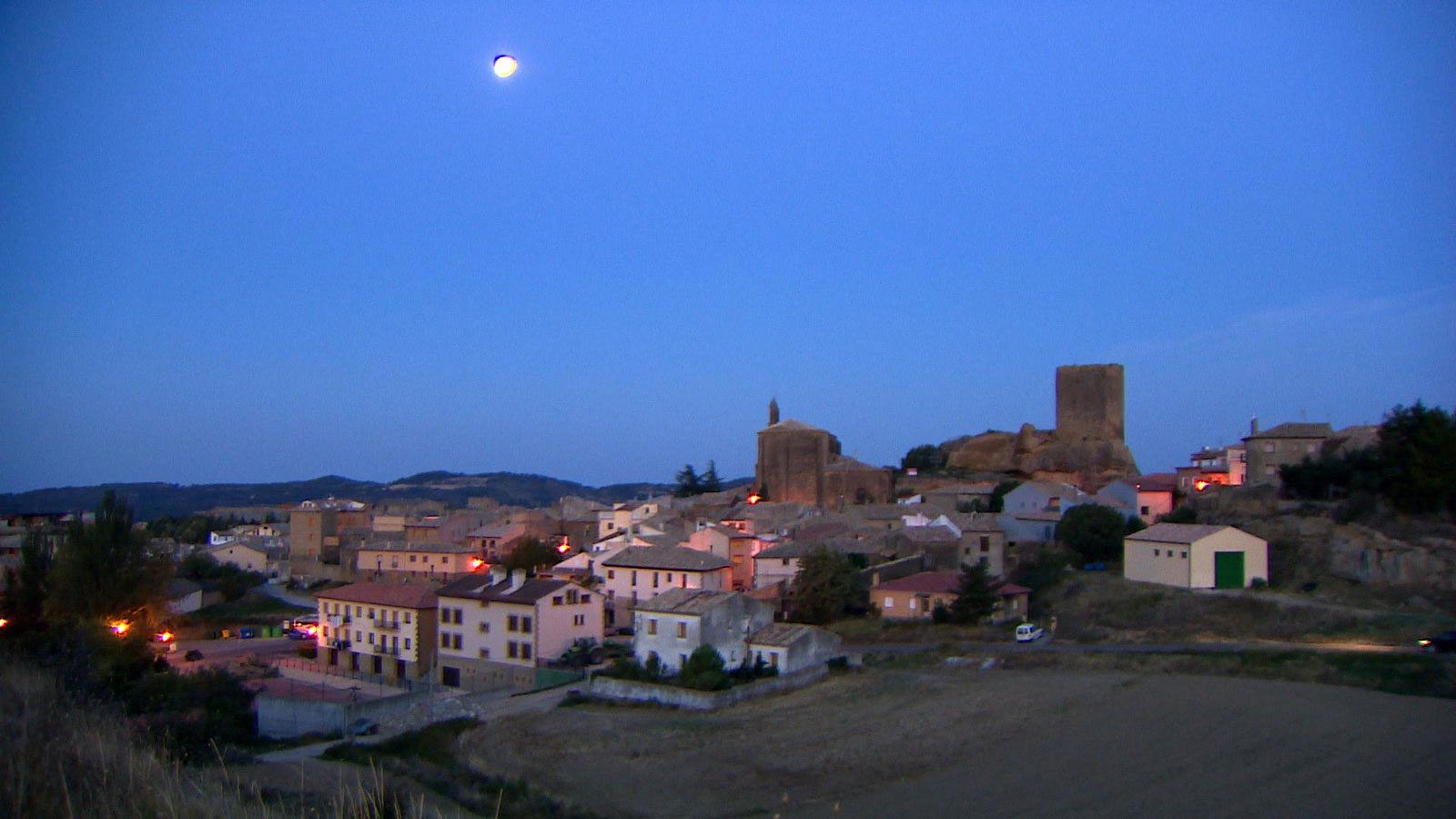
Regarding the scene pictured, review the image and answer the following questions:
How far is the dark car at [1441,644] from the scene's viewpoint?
20.0 metres

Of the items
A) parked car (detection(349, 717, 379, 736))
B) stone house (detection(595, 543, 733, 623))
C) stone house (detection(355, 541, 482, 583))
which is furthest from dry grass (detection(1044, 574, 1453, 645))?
stone house (detection(355, 541, 482, 583))

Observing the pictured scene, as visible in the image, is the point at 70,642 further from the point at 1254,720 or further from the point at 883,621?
the point at 1254,720

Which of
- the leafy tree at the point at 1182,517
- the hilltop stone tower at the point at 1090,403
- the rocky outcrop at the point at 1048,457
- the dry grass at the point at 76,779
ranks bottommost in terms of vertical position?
the leafy tree at the point at 1182,517

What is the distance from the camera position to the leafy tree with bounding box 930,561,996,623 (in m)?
28.0

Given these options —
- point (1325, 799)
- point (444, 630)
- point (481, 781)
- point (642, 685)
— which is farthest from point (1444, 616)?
point (444, 630)

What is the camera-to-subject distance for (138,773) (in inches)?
197

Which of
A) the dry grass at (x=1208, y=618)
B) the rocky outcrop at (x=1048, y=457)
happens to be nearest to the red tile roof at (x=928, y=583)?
the dry grass at (x=1208, y=618)

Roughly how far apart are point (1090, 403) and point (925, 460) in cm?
1092

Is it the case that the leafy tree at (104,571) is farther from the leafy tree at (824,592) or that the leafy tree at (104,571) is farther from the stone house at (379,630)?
the leafy tree at (824,592)

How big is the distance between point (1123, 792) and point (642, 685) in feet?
36.6

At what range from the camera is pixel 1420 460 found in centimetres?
2816

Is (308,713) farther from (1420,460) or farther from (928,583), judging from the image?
(1420,460)

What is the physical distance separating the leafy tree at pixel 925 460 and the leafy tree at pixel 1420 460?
3144 cm

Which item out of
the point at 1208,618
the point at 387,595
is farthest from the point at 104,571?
the point at 1208,618
